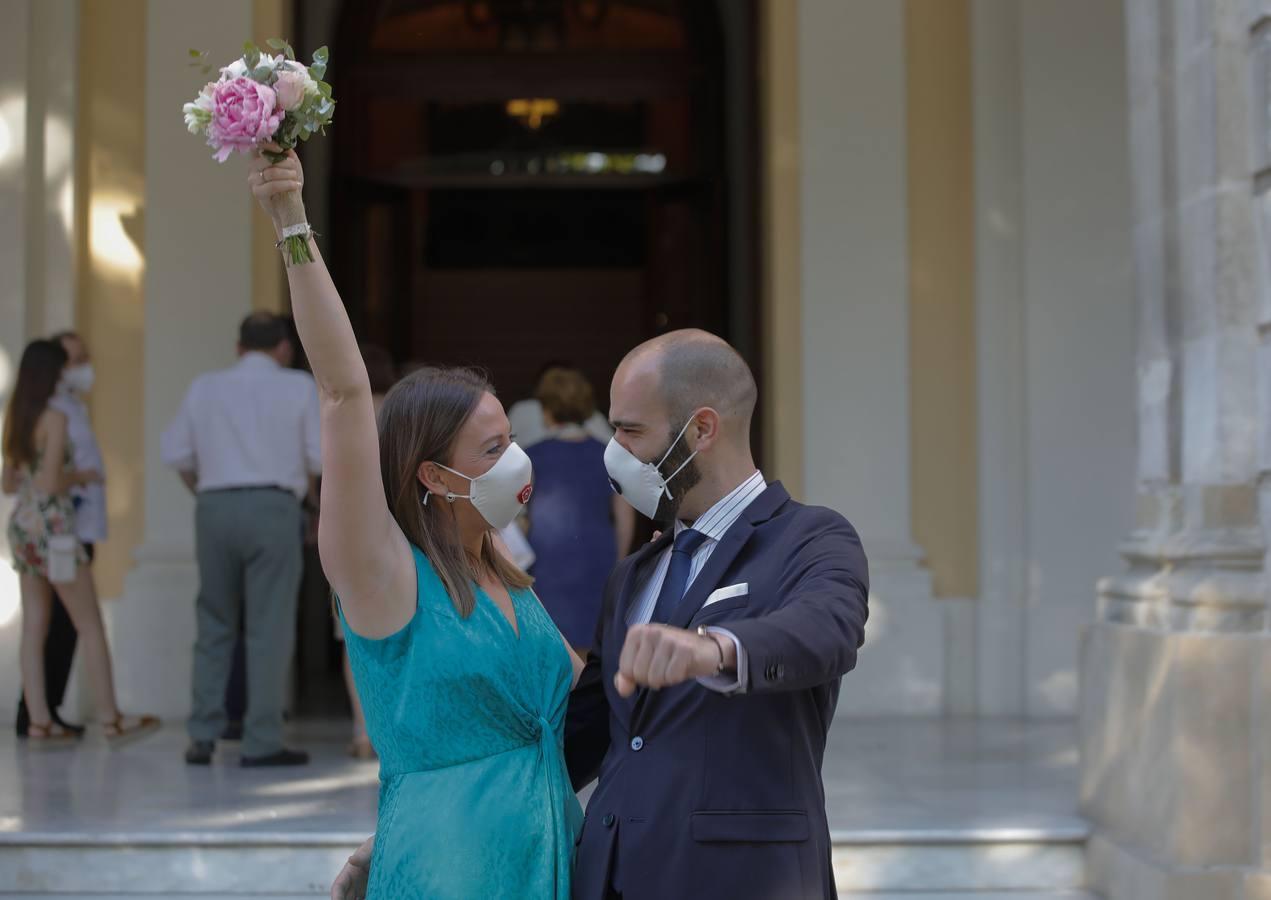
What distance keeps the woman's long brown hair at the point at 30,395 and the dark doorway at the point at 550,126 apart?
2651 millimetres

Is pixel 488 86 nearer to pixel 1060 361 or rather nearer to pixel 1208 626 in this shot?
pixel 1060 361

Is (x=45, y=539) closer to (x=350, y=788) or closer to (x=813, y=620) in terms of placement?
(x=350, y=788)

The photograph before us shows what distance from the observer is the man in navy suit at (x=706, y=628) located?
2.26 metres

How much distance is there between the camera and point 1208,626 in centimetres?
476

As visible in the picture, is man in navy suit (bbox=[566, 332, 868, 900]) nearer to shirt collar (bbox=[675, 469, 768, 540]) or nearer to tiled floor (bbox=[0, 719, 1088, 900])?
shirt collar (bbox=[675, 469, 768, 540])

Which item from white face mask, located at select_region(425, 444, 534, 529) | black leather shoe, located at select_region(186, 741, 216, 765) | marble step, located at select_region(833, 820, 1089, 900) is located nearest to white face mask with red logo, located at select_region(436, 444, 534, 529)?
white face mask, located at select_region(425, 444, 534, 529)

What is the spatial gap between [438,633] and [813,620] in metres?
0.60

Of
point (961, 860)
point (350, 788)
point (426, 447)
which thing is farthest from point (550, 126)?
point (426, 447)

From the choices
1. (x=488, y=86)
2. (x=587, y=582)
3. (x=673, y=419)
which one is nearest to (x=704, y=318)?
(x=488, y=86)

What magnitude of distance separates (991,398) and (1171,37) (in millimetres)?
3091

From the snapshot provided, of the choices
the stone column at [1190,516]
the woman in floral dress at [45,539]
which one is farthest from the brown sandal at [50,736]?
the stone column at [1190,516]

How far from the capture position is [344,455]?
2238mm

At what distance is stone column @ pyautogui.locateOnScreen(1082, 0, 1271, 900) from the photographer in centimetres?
466

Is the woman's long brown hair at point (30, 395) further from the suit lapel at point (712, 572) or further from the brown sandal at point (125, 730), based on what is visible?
the suit lapel at point (712, 572)
